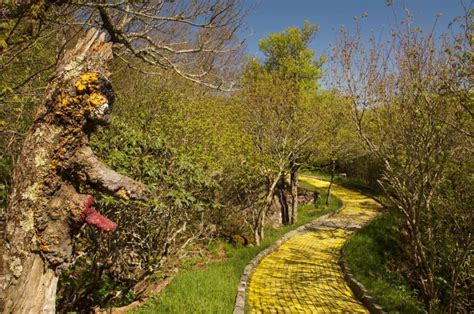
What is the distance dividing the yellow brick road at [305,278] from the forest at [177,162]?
18.2 inches

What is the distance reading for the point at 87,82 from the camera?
2.87 meters

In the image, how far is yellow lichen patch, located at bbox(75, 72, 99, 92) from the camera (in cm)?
284

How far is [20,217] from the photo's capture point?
2.65 metres

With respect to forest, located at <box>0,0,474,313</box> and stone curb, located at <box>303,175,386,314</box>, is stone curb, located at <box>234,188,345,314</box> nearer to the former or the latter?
forest, located at <box>0,0,474,313</box>

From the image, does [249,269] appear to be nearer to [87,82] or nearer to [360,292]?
[360,292]

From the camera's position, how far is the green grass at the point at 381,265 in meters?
8.67

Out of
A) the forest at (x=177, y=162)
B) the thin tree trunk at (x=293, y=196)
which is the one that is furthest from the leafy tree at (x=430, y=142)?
the thin tree trunk at (x=293, y=196)

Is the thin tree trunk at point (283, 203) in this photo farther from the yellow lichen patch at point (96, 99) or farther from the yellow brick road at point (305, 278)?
the yellow lichen patch at point (96, 99)

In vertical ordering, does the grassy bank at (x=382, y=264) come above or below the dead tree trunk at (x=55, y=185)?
below

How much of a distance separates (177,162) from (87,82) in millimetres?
4667

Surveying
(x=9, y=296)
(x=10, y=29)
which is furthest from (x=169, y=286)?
(x=10, y=29)

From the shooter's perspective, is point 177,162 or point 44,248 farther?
point 177,162

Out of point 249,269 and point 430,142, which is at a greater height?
point 430,142

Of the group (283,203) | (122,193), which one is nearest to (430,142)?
(122,193)
